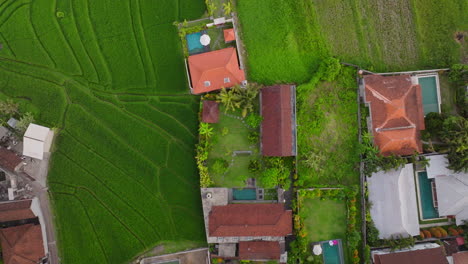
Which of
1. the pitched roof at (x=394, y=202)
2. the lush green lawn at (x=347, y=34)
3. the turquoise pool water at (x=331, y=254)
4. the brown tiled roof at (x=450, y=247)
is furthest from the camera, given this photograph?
the lush green lawn at (x=347, y=34)

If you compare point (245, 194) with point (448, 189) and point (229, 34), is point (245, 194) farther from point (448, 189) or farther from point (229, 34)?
point (448, 189)

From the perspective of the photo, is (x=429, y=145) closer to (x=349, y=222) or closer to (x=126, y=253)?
(x=349, y=222)

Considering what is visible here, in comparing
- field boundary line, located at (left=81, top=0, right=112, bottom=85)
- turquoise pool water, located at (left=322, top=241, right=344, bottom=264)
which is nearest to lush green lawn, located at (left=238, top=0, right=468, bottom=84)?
field boundary line, located at (left=81, top=0, right=112, bottom=85)

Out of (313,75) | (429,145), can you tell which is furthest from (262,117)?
(429,145)

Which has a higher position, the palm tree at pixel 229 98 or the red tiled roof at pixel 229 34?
the red tiled roof at pixel 229 34

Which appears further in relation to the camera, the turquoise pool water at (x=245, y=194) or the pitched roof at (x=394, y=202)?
the turquoise pool water at (x=245, y=194)

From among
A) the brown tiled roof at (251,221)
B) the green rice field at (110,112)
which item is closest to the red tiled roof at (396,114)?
the brown tiled roof at (251,221)

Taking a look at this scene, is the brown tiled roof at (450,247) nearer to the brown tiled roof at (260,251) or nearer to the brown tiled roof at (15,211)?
the brown tiled roof at (260,251)
